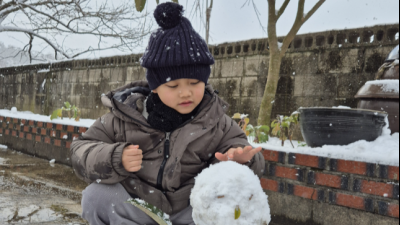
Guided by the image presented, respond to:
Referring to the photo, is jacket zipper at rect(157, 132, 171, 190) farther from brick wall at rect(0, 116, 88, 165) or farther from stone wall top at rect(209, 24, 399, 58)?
stone wall top at rect(209, 24, 399, 58)

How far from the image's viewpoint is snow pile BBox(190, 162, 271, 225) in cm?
117

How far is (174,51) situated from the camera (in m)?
1.69

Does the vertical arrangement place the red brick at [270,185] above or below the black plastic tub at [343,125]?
below

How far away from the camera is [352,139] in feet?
8.95

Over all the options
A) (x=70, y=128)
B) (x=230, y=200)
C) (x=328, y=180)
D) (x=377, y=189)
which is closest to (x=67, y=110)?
(x=70, y=128)

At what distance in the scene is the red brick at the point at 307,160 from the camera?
2.54 metres

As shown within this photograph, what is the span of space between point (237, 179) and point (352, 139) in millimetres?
1883

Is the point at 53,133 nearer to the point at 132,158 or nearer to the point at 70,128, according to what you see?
the point at 70,128

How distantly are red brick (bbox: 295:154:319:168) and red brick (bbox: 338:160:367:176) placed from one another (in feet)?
0.57

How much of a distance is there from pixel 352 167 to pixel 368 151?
23cm

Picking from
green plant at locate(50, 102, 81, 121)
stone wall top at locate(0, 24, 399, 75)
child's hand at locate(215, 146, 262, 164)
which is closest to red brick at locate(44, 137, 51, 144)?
green plant at locate(50, 102, 81, 121)

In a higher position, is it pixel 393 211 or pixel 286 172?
pixel 286 172

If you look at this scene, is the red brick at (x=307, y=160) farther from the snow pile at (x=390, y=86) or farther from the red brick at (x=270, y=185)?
the snow pile at (x=390, y=86)

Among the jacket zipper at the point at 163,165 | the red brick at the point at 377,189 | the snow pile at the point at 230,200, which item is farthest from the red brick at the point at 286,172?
the snow pile at the point at 230,200
